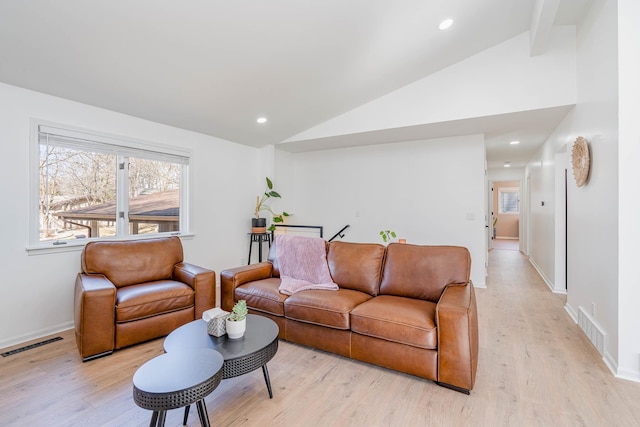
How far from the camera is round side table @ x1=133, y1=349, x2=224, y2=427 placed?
1.30 meters

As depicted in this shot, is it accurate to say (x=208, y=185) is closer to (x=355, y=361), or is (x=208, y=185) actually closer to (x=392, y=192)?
(x=392, y=192)

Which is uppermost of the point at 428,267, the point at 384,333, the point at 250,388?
the point at 428,267

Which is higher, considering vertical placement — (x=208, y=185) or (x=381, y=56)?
(x=381, y=56)

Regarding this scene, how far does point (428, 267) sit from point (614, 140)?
167 centimetres

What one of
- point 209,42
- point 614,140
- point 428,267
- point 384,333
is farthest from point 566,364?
point 209,42

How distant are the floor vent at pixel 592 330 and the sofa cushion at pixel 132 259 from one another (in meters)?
4.09

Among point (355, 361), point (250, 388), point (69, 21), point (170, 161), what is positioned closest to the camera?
point (250, 388)

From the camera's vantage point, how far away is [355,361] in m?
2.39

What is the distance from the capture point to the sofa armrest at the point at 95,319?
235 cm

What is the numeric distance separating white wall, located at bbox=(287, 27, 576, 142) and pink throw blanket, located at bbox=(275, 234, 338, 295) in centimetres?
221

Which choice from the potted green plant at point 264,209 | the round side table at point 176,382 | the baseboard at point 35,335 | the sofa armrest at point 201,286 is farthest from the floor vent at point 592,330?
the baseboard at point 35,335

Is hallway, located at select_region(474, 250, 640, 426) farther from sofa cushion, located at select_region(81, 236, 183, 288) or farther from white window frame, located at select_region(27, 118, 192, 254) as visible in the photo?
white window frame, located at select_region(27, 118, 192, 254)

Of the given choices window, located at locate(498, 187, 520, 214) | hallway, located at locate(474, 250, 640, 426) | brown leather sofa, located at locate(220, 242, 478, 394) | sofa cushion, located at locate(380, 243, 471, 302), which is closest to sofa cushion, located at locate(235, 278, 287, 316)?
brown leather sofa, located at locate(220, 242, 478, 394)

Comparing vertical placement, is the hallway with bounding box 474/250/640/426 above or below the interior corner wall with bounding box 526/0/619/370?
below
